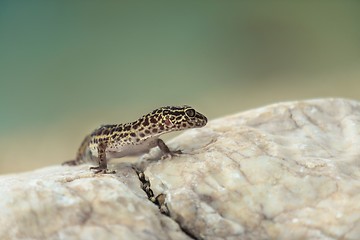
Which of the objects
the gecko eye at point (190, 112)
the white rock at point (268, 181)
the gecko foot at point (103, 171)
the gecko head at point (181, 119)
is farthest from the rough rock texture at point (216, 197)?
the gecko eye at point (190, 112)

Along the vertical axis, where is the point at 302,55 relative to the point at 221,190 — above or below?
above

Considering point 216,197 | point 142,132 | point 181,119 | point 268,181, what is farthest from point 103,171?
point 268,181

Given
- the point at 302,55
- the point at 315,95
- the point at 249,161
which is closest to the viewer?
the point at 249,161

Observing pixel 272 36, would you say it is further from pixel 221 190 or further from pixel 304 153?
pixel 221 190

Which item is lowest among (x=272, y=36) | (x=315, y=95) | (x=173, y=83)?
(x=315, y=95)

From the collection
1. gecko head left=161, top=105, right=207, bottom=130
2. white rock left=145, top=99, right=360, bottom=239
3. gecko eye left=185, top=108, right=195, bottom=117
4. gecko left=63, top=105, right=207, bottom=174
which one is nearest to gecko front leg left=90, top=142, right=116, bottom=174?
gecko left=63, top=105, right=207, bottom=174

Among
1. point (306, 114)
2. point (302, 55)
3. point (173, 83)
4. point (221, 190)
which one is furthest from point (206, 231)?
point (302, 55)

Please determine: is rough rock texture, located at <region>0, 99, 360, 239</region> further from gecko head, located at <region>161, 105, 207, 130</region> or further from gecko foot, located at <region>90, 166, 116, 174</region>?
gecko head, located at <region>161, 105, 207, 130</region>
